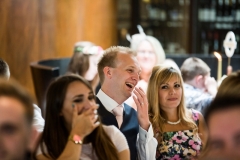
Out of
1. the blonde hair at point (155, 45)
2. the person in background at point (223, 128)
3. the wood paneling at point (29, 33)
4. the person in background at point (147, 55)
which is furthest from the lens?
the wood paneling at point (29, 33)

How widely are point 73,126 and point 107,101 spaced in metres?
0.71

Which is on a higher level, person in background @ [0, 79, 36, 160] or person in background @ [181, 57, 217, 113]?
person in background @ [0, 79, 36, 160]

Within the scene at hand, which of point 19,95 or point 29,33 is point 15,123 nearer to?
point 19,95

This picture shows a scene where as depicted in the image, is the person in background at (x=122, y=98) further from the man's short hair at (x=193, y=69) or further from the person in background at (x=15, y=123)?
the man's short hair at (x=193, y=69)

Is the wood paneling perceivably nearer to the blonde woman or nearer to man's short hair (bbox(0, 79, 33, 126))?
the blonde woman

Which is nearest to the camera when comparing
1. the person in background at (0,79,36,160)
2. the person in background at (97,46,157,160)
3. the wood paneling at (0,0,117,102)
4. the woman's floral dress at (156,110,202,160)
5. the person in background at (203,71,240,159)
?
the person in background at (203,71,240,159)

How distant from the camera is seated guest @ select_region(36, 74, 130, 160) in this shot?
1799mm

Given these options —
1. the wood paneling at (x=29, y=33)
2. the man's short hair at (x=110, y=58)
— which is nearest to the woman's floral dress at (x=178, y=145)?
the man's short hair at (x=110, y=58)

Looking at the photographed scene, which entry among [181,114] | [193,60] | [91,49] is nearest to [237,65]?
[193,60]

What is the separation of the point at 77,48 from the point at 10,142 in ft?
11.2

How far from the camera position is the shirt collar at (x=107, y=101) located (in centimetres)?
248

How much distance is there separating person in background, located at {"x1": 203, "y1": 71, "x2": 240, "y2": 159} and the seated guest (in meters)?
0.65

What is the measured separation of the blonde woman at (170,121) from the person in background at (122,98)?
0.10 m

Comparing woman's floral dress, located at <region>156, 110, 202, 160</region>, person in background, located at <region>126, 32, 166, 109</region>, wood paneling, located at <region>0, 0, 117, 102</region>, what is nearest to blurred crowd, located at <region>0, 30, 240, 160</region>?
woman's floral dress, located at <region>156, 110, 202, 160</region>
